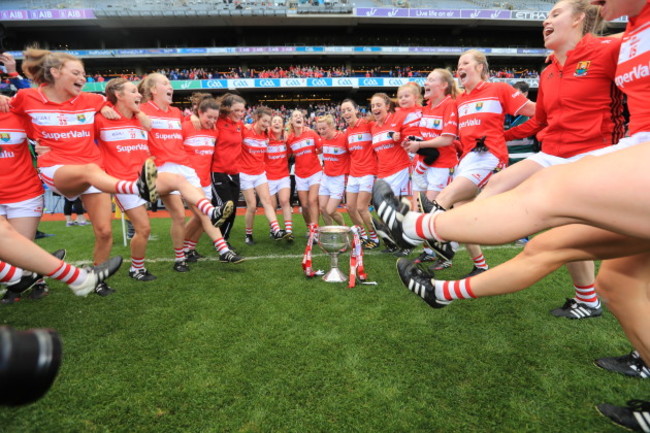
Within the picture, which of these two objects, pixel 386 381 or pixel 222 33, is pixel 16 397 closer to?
pixel 386 381

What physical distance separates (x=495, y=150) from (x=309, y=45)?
33.8 meters

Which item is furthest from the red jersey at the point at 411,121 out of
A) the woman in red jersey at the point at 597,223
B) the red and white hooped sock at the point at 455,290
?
the red and white hooped sock at the point at 455,290

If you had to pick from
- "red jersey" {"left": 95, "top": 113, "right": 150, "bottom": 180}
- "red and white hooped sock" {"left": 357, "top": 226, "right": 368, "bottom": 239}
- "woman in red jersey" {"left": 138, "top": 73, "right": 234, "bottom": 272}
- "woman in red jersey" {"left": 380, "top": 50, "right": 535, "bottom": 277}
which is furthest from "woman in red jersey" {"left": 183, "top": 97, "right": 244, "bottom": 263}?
"woman in red jersey" {"left": 380, "top": 50, "right": 535, "bottom": 277}

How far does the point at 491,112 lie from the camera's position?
377 centimetres

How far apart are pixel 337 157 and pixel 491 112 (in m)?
3.04

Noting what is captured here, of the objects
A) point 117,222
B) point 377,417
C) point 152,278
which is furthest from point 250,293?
point 117,222

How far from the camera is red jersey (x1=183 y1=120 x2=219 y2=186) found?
5305mm

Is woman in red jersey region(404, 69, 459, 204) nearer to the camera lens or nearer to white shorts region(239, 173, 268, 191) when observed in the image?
white shorts region(239, 173, 268, 191)

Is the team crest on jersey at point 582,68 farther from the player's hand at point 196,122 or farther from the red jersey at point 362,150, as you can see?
the player's hand at point 196,122

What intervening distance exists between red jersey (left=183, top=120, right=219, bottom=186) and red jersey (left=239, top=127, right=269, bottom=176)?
861mm

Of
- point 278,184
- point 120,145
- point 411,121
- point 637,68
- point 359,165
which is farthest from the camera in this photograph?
point 278,184

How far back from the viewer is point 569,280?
3996mm

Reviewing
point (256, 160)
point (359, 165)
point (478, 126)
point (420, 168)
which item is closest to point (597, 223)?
point (478, 126)

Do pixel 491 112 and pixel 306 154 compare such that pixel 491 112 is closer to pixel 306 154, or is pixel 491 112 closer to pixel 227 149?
pixel 306 154
